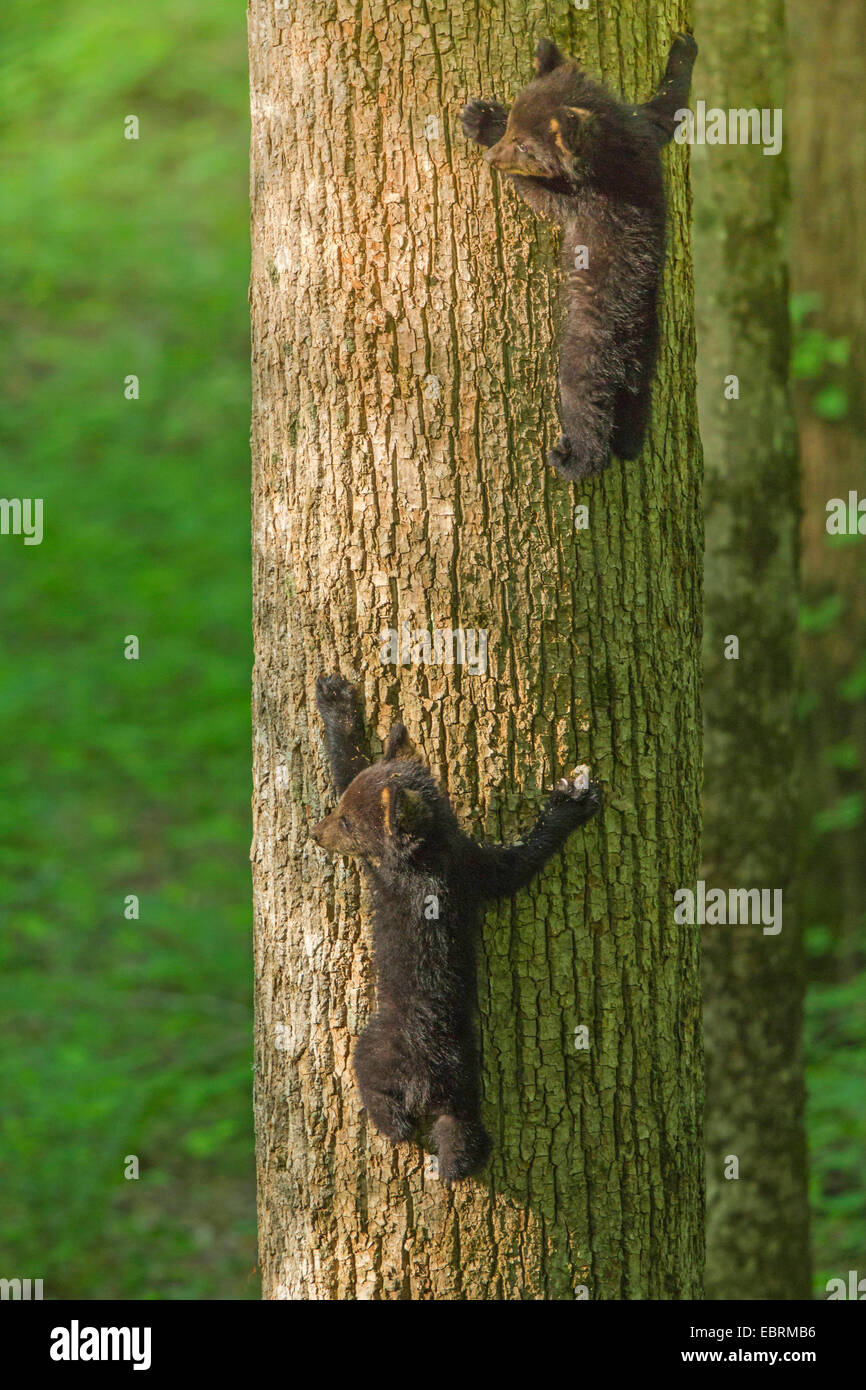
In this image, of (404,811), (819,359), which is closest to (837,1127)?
(819,359)

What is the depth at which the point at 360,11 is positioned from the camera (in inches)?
96.0

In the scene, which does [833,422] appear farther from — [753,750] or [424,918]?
A: [424,918]

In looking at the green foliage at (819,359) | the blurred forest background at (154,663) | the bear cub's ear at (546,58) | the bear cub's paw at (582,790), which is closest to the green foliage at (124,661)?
the blurred forest background at (154,663)

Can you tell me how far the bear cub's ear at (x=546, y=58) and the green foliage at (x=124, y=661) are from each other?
435 cm

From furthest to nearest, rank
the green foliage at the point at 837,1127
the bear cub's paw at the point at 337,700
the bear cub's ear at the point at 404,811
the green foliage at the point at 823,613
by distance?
1. the green foliage at the point at 823,613
2. the green foliage at the point at 837,1127
3. the bear cub's paw at the point at 337,700
4. the bear cub's ear at the point at 404,811

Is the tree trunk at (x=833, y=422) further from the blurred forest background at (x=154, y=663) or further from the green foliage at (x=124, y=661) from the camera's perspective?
the green foliage at (x=124, y=661)

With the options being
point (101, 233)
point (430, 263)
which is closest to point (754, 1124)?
point (430, 263)

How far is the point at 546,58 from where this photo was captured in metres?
2.42

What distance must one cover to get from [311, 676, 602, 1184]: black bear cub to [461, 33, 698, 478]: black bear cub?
2.29 feet

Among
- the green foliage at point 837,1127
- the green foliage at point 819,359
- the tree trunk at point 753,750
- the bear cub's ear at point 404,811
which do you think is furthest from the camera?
the green foliage at point 819,359

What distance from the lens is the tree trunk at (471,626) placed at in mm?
2428

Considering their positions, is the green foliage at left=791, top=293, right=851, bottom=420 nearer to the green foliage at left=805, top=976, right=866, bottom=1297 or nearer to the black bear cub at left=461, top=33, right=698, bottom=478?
the green foliage at left=805, top=976, right=866, bottom=1297

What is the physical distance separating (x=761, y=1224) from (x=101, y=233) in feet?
35.2
